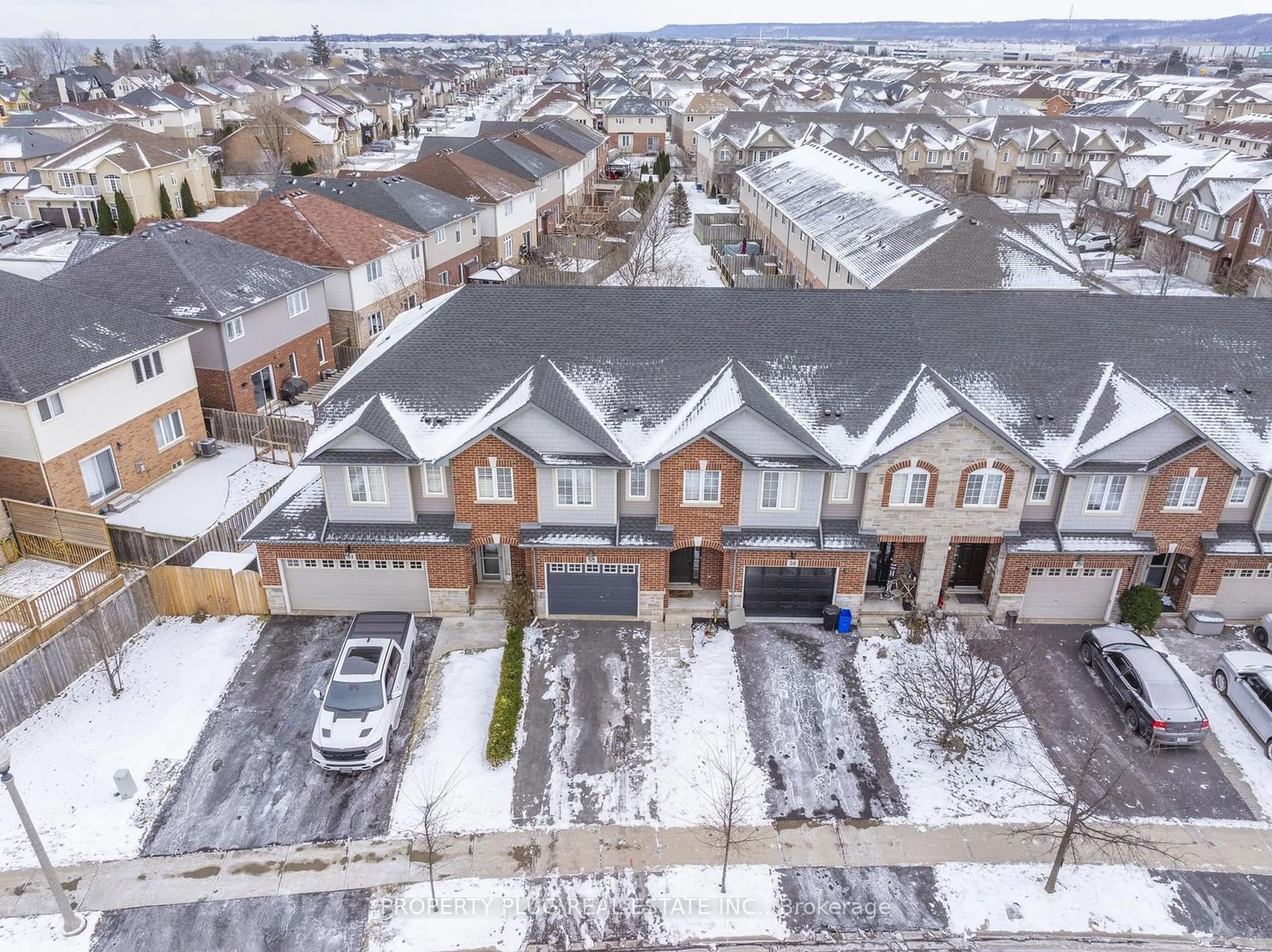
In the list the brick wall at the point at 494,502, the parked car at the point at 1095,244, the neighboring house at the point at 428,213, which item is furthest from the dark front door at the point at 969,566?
the parked car at the point at 1095,244

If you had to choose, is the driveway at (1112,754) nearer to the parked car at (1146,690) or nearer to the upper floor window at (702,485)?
the parked car at (1146,690)

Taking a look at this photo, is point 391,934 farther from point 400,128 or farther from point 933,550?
point 400,128

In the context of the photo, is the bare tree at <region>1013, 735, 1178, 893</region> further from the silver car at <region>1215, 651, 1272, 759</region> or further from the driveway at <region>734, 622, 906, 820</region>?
the silver car at <region>1215, 651, 1272, 759</region>

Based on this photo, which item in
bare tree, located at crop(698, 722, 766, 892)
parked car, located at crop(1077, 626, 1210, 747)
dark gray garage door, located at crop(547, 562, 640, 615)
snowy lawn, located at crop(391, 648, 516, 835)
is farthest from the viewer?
dark gray garage door, located at crop(547, 562, 640, 615)

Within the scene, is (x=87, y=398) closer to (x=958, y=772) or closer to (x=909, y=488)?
(x=909, y=488)

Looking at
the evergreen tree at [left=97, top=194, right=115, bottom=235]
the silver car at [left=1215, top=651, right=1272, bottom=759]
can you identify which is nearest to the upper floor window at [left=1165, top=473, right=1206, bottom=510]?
the silver car at [left=1215, top=651, right=1272, bottom=759]

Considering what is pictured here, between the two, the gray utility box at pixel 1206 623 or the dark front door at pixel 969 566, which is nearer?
the gray utility box at pixel 1206 623

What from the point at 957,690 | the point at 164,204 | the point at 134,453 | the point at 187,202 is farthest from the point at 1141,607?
the point at 164,204

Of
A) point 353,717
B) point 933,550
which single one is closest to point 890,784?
point 933,550
